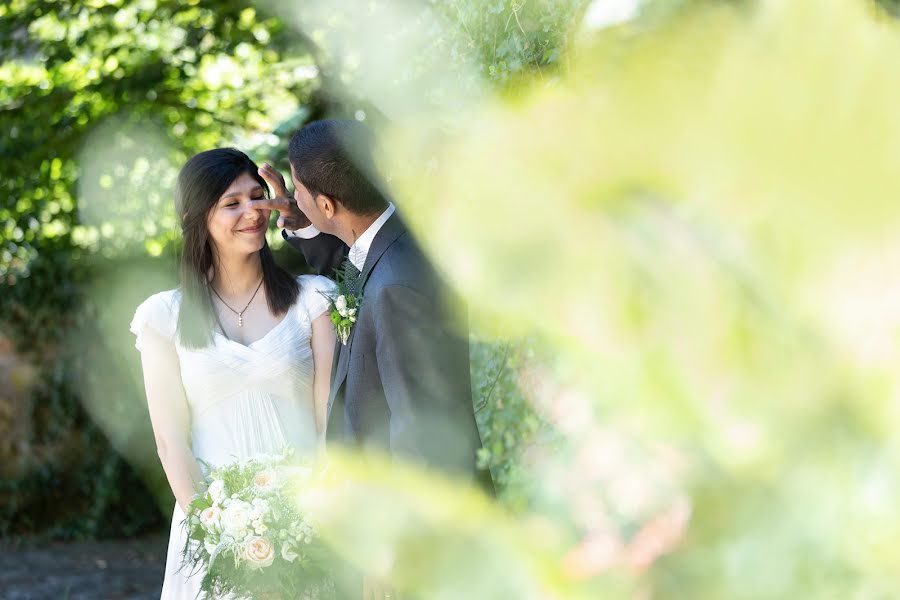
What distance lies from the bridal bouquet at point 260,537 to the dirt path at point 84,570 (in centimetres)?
409

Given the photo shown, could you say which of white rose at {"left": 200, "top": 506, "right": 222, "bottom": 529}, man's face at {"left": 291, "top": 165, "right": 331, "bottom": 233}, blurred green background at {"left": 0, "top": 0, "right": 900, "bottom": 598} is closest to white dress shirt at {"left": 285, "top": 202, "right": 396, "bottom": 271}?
man's face at {"left": 291, "top": 165, "right": 331, "bottom": 233}

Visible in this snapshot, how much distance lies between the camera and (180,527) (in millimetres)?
3201

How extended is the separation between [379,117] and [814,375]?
4.93m

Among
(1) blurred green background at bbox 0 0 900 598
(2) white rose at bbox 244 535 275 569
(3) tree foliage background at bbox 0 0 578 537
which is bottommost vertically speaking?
(3) tree foliage background at bbox 0 0 578 537

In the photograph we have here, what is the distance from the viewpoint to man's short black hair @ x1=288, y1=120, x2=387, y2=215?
8.65 feet

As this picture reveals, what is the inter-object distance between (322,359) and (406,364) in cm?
98

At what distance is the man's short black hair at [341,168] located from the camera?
8.65 ft

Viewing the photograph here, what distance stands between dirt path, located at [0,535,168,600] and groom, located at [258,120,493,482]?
447 cm

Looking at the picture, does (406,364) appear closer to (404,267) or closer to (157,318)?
(404,267)

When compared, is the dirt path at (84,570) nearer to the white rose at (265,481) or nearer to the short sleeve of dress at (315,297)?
the short sleeve of dress at (315,297)

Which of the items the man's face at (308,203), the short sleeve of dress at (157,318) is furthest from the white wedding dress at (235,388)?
the man's face at (308,203)

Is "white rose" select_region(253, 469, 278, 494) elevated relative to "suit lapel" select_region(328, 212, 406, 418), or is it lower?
lower

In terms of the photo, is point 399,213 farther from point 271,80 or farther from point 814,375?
point 271,80

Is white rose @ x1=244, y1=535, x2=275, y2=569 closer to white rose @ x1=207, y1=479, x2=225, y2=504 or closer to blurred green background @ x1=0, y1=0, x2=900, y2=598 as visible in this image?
white rose @ x1=207, y1=479, x2=225, y2=504
